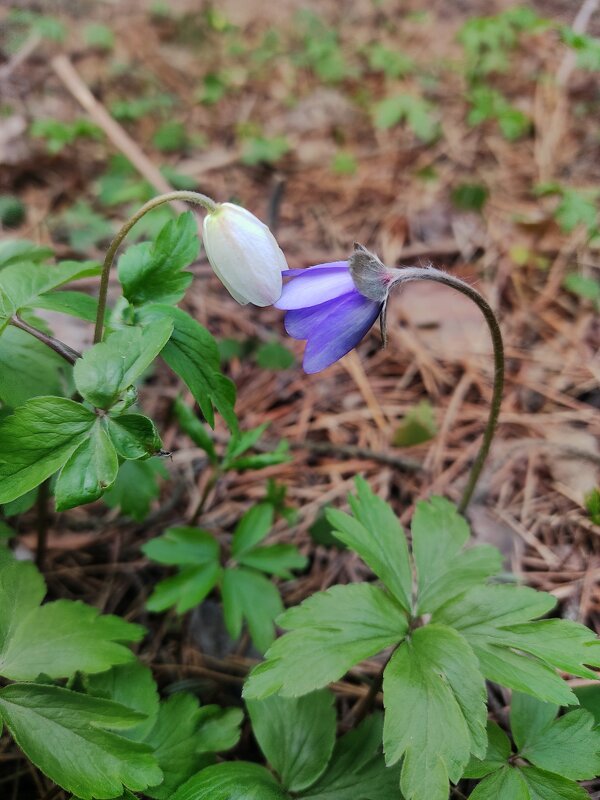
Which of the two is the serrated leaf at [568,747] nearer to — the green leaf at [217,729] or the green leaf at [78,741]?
the green leaf at [217,729]

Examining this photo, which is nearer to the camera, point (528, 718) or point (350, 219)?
point (528, 718)

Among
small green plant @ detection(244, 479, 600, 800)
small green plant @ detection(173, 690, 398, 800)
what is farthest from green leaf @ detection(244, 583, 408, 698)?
small green plant @ detection(173, 690, 398, 800)

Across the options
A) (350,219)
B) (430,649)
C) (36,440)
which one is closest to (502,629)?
(430,649)

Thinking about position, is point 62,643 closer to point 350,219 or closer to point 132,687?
point 132,687

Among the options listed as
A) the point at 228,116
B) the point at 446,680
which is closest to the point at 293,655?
the point at 446,680

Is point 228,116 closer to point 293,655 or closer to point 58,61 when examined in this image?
point 58,61

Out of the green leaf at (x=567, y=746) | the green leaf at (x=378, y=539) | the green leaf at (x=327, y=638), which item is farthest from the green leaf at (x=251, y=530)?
the green leaf at (x=567, y=746)
